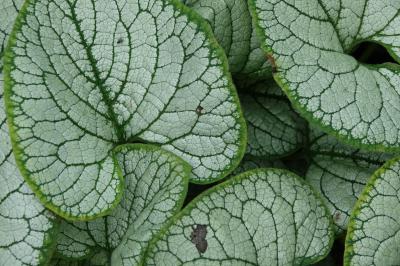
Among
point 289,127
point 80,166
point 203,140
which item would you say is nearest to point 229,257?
point 203,140

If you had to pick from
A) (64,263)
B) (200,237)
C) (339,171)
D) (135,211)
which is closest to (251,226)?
(200,237)

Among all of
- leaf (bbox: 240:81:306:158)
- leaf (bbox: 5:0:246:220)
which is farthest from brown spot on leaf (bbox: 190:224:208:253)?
leaf (bbox: 240:81:306:158)

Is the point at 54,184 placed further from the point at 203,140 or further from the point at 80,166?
the point at 203,140

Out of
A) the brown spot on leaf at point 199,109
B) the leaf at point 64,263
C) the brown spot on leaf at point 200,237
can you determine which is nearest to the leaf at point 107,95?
the brown spot on leaf at point 199,109

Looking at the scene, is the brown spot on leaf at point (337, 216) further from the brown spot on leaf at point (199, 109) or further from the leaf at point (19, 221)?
the leaf at point (19, 221)

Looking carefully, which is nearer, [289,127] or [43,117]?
[43,117]
